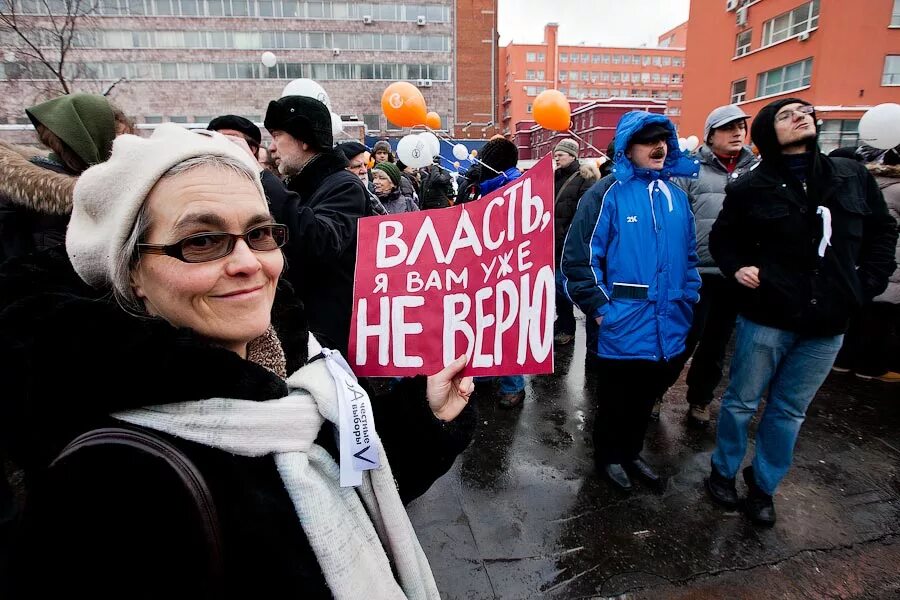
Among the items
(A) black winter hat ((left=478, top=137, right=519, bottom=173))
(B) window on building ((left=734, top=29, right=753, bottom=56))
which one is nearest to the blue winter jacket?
(A) black winter hat ((left=478, top=137, right=519, bottom=173))

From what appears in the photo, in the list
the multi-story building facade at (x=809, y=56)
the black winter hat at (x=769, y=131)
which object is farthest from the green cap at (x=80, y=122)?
the multi-story building facade at (x=809, y=56)

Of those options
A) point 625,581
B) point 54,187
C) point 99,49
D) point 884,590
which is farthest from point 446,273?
point 99,49

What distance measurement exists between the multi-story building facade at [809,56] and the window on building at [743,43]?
0.06m

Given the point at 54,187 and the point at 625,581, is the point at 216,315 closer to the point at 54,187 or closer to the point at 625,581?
the point at 54,187

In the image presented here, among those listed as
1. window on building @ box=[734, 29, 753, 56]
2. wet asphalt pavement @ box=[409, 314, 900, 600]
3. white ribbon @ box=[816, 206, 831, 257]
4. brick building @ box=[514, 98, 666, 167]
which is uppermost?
window on building @ box=[734, 29, 753, 56]

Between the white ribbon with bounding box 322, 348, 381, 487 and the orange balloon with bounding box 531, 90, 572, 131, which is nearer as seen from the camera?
the white ribbon with bounding box 322, 348, 381, 487

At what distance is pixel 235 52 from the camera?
4131 cm

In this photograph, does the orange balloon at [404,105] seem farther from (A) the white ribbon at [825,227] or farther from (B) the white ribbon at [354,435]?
(B) the white ribbon at [354,435]

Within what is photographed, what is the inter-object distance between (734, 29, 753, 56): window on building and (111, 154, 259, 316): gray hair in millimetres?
35588

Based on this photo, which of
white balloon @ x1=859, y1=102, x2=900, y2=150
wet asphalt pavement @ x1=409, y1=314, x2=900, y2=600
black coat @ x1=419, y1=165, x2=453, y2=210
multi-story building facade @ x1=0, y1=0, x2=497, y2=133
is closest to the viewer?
wet asphalt pavement @ x1=409, y1=314, x2=900, y2=600

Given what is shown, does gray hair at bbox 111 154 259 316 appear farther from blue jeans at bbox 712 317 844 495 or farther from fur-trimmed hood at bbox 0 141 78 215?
blue jeans at bbox 712 317 844 495

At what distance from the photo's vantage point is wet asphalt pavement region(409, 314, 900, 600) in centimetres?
236

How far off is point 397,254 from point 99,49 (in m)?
52.3

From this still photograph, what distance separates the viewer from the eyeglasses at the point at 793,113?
246 centimetres
